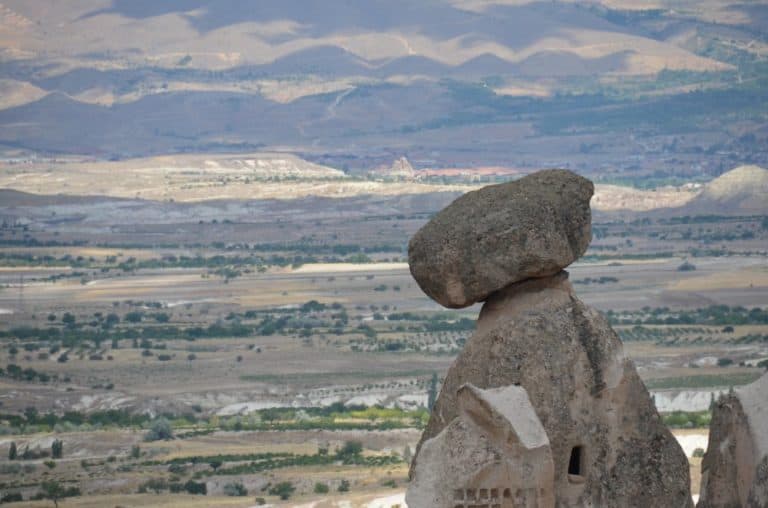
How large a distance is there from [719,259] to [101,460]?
238 feet

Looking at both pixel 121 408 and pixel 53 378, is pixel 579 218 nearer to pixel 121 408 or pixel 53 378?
pixel 121 408

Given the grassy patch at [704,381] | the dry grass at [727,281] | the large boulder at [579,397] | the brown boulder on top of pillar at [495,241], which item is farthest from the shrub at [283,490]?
the dry grass at [727,281]

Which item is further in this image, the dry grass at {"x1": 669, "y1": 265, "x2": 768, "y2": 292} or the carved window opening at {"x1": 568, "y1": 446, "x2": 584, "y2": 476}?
the dry grass at {"x1": 669, "y1": 265, "x2": 768, "y2": 292}

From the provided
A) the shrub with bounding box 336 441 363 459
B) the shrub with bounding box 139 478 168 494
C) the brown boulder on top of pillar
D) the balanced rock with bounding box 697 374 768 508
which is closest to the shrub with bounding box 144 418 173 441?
the shrub with bounding box 336 441 363 459

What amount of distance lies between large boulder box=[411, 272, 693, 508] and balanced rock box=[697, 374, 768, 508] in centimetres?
21

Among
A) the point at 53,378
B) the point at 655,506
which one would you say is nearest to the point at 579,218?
the point at 655,506

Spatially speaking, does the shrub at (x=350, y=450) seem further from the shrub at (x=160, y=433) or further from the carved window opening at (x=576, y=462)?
the carved window opening at (x=576, y=462)

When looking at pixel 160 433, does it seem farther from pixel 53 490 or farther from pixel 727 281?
pixel 727 281

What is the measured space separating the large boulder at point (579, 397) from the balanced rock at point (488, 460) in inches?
17.2

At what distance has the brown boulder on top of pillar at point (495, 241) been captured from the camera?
16250 mm

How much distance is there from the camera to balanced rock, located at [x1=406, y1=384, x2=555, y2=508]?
1522 cm

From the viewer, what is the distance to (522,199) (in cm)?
1641

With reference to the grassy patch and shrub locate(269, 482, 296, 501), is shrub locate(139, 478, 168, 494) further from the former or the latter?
the grassy patch

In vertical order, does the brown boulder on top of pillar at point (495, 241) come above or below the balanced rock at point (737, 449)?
above
